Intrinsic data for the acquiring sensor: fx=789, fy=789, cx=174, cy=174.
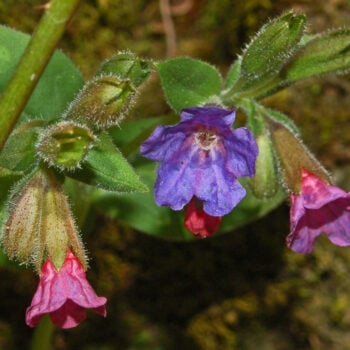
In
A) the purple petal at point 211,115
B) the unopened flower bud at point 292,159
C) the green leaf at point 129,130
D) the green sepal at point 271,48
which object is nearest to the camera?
the purple petal at point 211,115

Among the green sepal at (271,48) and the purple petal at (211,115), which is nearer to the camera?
the purple petal at (211,115)

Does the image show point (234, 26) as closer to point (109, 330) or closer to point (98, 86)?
point (98, 86)

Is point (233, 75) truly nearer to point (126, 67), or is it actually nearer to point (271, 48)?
point (271, 48)

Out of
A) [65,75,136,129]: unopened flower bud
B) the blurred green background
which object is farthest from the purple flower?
the blurred green background

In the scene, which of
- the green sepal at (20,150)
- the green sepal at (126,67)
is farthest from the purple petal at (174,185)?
the green sepal at (20,150)

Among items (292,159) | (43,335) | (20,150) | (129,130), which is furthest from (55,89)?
(43,335)

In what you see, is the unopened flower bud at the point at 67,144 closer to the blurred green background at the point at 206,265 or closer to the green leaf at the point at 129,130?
the green leaf at the point at 129,130

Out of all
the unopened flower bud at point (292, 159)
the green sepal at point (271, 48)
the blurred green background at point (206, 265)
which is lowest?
the blurred green background at point (206, 265)
